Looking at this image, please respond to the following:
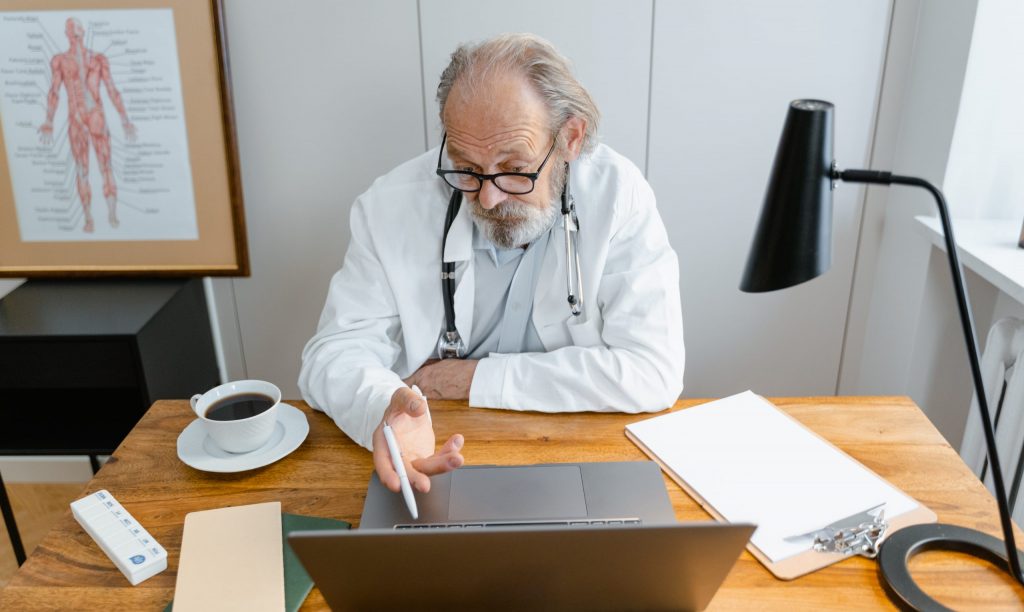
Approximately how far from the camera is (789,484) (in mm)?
1052

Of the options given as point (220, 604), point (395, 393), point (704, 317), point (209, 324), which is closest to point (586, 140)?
point (395, 393)

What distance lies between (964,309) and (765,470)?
0.37m

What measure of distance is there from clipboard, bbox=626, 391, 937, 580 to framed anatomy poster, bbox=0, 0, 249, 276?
1.46 meters

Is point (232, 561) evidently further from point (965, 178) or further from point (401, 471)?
point (965, 178)

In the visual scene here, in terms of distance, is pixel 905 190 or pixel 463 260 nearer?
pixel 463 260

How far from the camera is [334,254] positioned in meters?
2.24

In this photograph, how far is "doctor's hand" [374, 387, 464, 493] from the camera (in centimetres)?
102

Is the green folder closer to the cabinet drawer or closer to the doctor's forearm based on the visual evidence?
the doctor's forearm

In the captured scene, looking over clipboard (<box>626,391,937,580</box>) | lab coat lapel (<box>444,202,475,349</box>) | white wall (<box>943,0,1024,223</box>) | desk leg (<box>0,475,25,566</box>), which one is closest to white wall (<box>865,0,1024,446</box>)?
white wall (<box>943,0,1024,223</box>)

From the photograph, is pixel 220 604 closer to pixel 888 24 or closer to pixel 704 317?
pixel 704 317

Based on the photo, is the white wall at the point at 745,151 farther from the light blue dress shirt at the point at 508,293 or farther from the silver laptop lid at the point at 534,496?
the silver laptop lid at the point at 534,496

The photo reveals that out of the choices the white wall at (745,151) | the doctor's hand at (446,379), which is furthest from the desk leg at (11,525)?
the white wall at (745,151)

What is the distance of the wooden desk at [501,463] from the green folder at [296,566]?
0.05 feet

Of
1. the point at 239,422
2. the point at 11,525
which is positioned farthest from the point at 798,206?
the point at 11,525
